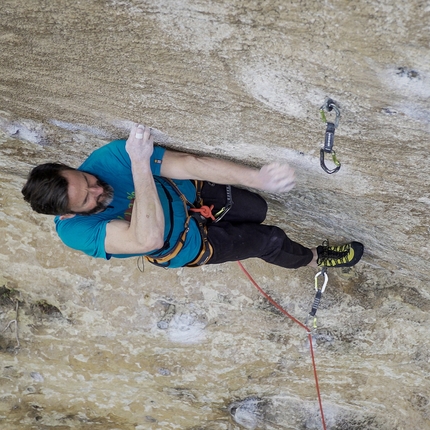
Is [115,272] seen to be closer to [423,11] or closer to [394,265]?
[394,265]

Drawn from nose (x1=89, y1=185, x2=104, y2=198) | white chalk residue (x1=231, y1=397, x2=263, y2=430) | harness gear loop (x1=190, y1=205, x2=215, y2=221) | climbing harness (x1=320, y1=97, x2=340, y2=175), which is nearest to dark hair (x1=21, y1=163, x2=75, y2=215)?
nose (x1=89, y1=185, x2=104, y2=198)

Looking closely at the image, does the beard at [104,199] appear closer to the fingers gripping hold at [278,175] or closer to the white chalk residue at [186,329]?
the fingers gripping hold at [278,175]

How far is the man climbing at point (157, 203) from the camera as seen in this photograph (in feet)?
8.39

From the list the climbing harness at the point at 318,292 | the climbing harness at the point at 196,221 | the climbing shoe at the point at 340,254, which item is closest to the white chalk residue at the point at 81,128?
the climbing harness at the point at 196,221

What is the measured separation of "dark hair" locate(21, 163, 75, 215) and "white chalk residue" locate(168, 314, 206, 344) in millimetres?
2105

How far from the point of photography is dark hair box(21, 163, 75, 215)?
100.0 inches

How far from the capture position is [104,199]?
2.73 metres

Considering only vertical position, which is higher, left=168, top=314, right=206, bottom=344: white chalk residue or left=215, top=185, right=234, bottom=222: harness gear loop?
left=215, top=185, right=234, bottom=222: harness gear loop

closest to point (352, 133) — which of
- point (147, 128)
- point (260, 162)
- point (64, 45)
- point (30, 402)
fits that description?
point (260, 162)

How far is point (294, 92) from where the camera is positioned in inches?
86.7

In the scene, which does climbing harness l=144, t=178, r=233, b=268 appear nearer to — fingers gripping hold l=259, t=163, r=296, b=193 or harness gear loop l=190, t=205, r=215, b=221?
harness gear loop l=190, t=205, r=215, b=221

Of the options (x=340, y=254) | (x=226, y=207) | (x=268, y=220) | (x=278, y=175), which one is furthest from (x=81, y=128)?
(x=340, y=254)

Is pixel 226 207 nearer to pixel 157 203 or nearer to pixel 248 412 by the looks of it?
pixel 157 203

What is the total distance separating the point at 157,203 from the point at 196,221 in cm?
56
